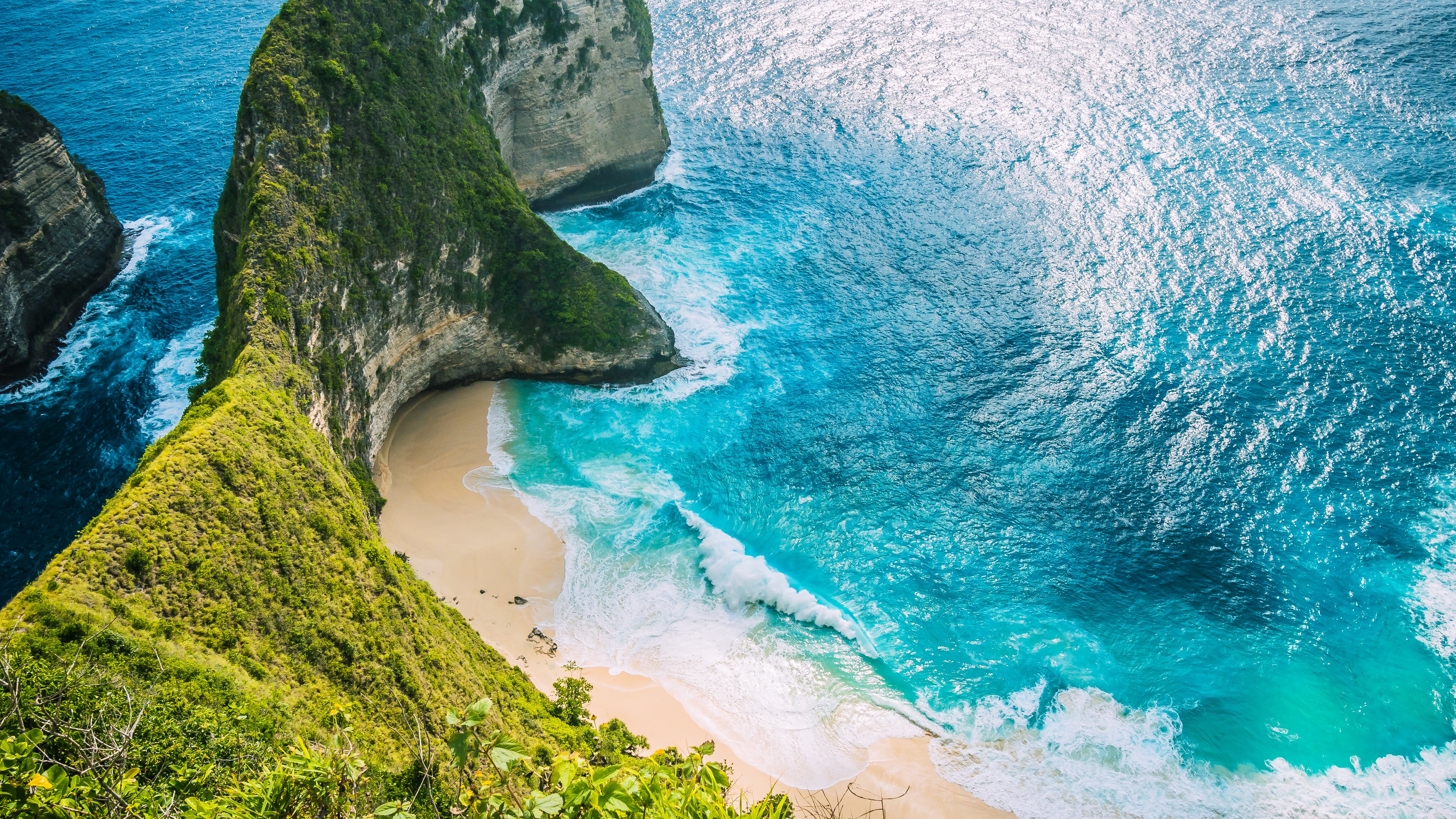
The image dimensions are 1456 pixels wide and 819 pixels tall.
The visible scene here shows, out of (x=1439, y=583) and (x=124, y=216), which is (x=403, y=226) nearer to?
(x=124, y=216)

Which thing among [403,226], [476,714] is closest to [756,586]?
[403,226]

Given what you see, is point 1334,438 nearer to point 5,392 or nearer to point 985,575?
point 985,575

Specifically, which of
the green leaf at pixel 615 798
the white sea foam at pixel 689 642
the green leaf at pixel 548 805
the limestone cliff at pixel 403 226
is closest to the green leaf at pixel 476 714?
the green leaf at pixel 548 805

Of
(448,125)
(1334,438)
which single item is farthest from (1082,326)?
(448,125)

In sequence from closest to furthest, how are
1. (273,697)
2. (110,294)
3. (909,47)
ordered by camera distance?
(273,697)
(110,294)
(909,47)

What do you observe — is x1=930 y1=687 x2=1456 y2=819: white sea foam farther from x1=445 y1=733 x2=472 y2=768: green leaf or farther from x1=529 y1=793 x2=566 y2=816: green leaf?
x1=445 y1=733 x2=472 y2=768: green leaf

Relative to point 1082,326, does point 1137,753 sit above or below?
below

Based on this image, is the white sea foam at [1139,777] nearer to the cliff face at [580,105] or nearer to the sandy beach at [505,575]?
the sandy beach at [505,575]
